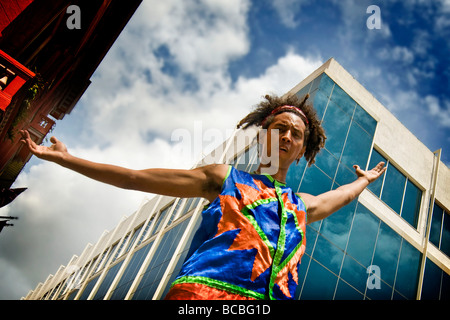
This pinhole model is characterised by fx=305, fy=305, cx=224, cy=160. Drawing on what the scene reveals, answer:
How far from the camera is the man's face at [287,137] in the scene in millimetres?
2064

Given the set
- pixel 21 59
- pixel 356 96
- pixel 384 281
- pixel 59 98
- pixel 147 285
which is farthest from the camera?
pixel 59 98

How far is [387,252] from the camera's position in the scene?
1116 centimetres

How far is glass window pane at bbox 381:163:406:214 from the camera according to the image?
12289 millimetres

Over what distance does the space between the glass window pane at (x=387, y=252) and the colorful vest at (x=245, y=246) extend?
422 inches

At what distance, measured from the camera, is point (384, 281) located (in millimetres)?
10656

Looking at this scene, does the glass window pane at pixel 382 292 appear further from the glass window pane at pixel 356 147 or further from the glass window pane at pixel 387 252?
the glass window pane at pixel 356 147

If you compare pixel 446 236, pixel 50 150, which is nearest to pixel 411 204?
pixel 446 236

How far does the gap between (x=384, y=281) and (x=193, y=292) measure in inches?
458

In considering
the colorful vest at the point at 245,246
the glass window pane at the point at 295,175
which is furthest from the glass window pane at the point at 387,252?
the colorful vest at the point at 245,246

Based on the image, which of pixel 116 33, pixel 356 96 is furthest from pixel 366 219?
pixel 116 33

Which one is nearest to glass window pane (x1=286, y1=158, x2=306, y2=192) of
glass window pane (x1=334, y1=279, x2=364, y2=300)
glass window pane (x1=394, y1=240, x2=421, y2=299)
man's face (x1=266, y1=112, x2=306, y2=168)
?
glass window pane (x1=334, y1=279, x2=364, y2=300)

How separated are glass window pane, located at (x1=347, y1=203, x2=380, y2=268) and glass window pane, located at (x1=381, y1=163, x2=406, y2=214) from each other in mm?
1476
